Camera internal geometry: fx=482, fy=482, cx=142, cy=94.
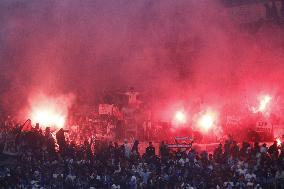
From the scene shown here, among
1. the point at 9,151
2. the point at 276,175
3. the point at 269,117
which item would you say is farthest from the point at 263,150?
the point at 9,151

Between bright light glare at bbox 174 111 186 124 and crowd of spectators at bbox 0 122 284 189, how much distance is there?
3.73 metres

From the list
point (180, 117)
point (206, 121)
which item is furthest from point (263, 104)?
point (180, 117)

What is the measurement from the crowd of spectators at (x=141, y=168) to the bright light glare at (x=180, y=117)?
3.73 metres

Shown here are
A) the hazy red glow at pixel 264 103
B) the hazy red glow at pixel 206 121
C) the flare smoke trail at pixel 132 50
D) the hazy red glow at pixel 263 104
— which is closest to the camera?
the hazy red glow at pixel 206 121

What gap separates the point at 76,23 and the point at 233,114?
8.60 meters

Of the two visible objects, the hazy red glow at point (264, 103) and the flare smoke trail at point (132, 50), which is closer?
the hazy red glow at point (264, 103)

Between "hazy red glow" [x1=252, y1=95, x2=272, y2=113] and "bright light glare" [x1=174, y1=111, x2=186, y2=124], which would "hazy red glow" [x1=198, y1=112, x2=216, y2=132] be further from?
"hazy red glow" [x1=252, y1=95, x2=272, y2=113]

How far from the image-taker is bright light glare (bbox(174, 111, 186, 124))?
18.9 meters

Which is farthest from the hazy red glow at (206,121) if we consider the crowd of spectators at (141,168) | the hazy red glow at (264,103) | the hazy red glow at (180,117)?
the crowd of spectators at (141,168)

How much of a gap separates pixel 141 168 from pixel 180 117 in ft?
19.2

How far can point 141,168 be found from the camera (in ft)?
45.2

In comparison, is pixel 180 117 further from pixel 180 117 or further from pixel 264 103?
pixel 264 103

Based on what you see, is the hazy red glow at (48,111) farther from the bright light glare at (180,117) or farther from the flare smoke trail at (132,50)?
the bright light glare at (180,117)

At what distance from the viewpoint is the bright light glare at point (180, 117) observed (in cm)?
1893
